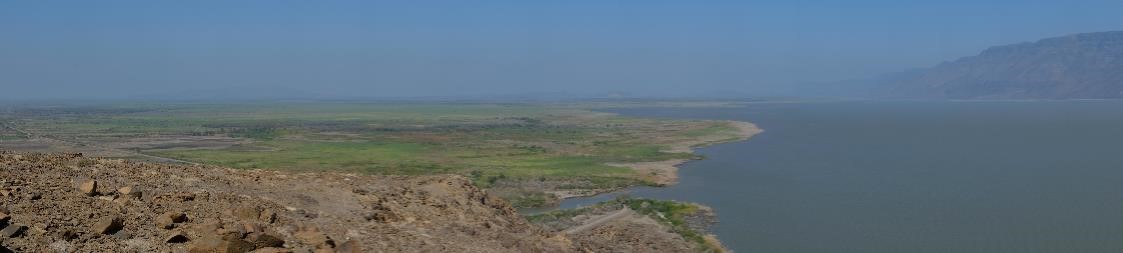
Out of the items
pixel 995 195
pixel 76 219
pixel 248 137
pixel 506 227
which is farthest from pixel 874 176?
pixel 248 137

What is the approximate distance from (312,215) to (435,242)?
6.88 ft

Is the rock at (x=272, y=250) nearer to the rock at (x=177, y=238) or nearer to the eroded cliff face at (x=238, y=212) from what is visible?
the eroded cliff face at (x=238, y=212)

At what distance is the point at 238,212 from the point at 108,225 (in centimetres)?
248

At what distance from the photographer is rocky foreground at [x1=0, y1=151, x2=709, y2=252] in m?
11.0

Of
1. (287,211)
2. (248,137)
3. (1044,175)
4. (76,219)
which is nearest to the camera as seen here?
(76,219)

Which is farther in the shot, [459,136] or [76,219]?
[459,136]

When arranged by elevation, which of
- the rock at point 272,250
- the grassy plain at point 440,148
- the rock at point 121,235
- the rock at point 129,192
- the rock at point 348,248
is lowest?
the grassy plain at point 440,148

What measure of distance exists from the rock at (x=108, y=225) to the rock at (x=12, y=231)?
0.82 m

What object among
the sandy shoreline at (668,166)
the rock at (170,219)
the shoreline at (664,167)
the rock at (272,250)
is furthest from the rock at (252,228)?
the sandy shoreline at (668,166)

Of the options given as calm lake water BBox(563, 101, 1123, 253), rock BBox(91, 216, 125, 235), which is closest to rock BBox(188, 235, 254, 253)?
rock BBox(91, 216, 125, 235)

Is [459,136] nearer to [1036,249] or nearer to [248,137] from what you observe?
[248,137]

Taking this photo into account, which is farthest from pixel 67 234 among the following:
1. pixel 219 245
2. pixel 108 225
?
pixel 219 245

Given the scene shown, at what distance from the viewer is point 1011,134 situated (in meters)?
95.1

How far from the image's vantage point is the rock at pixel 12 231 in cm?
1023
